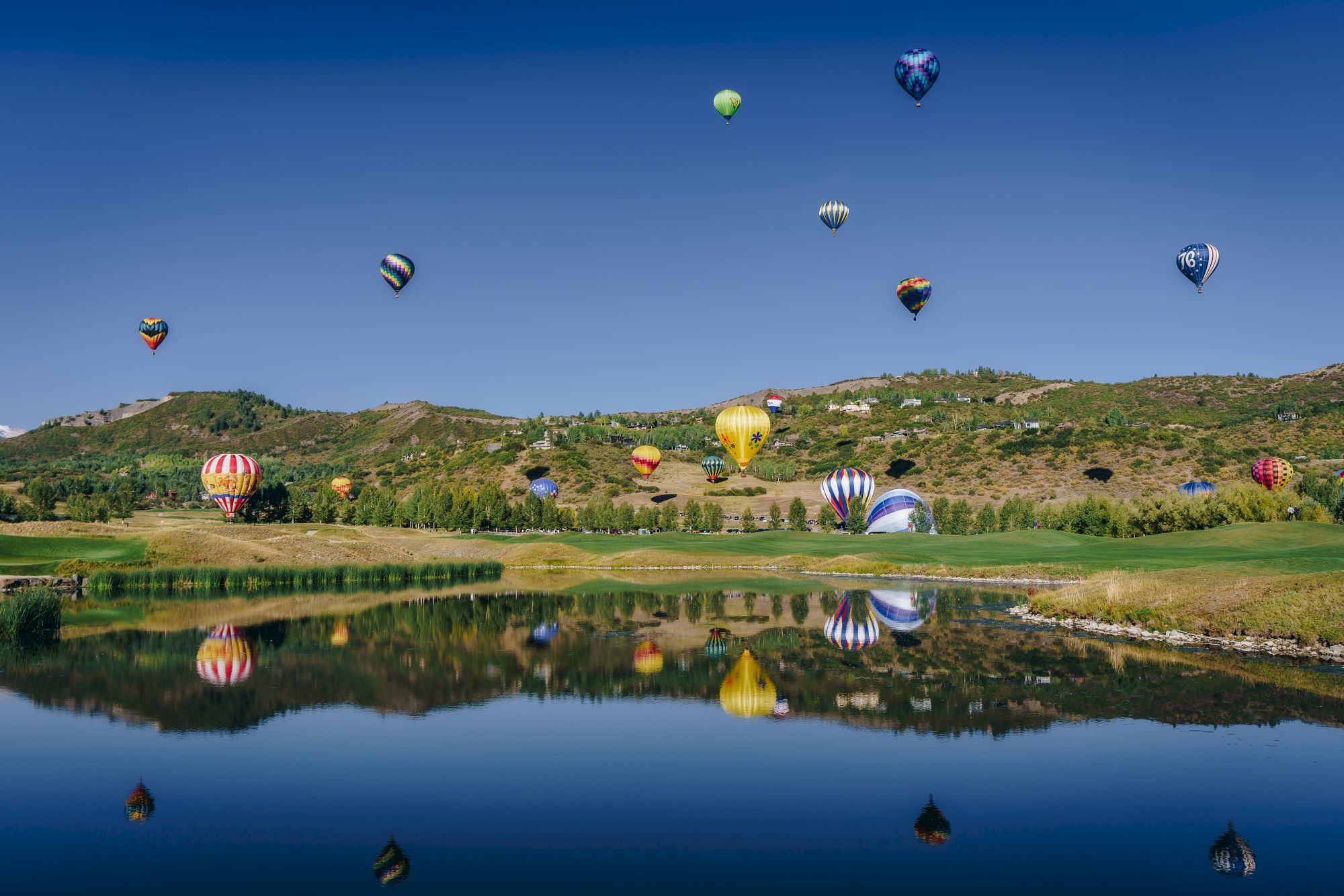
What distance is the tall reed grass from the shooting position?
53.5 metres

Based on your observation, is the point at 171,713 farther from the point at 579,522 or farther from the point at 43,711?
the point at 579,522

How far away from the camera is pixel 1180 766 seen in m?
16.8

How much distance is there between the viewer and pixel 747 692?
77.7 ft

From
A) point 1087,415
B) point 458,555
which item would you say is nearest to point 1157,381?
point 1087,415

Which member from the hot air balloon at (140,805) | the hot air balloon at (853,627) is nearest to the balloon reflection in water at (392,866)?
the hot air balloon at (140,805)

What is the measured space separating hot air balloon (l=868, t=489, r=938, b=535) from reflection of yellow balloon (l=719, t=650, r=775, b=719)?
6295 centimetres

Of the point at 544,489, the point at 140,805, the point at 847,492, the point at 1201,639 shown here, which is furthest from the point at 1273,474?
the point at 140,805

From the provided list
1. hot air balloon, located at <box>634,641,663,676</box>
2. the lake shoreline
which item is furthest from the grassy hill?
hot air balloon, located at <box>634,641,663,676</box>

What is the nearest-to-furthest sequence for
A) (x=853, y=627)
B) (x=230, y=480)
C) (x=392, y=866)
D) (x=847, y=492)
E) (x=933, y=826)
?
1. (x=392, y=866)
2. (x=933, y=826)
3. (x=853, y=627)
4. (x=230, y=480)
5. (x=847, y=492)

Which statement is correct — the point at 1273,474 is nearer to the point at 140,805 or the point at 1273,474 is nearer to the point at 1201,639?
the point at 1201,639

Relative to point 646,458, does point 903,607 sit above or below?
below

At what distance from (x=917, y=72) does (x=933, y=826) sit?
5715 cm

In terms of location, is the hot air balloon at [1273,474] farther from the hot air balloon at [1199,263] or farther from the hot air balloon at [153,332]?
the hot air balloon at [153,332]

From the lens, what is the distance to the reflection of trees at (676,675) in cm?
2106
